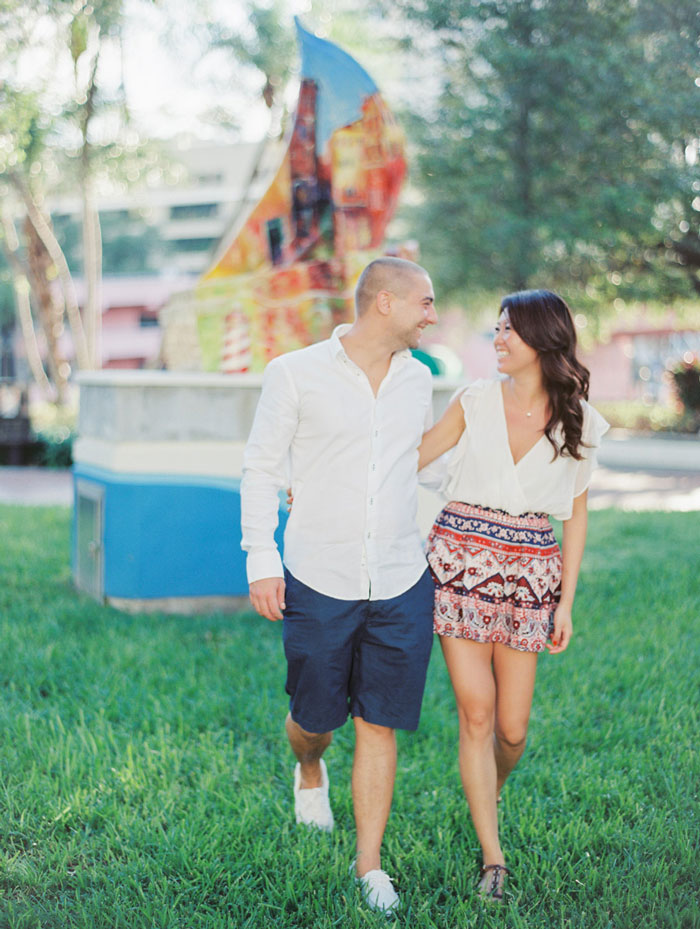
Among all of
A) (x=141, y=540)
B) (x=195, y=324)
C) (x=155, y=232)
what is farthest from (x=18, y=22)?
(x=155, y=232)

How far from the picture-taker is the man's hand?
8.46 ft

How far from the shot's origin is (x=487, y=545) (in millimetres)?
2809

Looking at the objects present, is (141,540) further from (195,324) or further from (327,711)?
(327,711)

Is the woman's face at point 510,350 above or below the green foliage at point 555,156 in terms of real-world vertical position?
below

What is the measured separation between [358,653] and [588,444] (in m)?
0.92

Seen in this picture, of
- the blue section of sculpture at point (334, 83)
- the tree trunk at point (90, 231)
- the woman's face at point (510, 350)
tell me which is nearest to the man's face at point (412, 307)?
the woman's face at point (510, 350)

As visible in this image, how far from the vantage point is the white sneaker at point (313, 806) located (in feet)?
10.0

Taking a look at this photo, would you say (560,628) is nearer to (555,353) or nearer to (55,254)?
(555,353)

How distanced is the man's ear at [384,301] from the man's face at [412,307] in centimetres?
1

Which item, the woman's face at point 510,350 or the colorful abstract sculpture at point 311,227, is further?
the colorful abstract sculpture at point 311,227

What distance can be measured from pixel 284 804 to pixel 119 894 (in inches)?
30.1

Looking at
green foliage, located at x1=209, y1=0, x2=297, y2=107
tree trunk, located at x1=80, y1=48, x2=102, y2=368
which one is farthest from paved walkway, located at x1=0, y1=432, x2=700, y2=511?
green foliage, located at x1=209, y1=0, x2=297, y2=107

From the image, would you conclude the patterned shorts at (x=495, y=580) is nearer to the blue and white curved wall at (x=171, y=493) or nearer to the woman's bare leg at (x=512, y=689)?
the woman's bare leg at (x=512, y=689)

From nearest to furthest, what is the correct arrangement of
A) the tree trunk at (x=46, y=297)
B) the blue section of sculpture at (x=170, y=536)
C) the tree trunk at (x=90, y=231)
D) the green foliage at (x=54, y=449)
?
the blue section of sculpture at (x=170, y=536)
the green foliage at (x=54, y=449)
the tree trunk at (x=90, y=231)
the tree trunk at (x=46, y=297)
